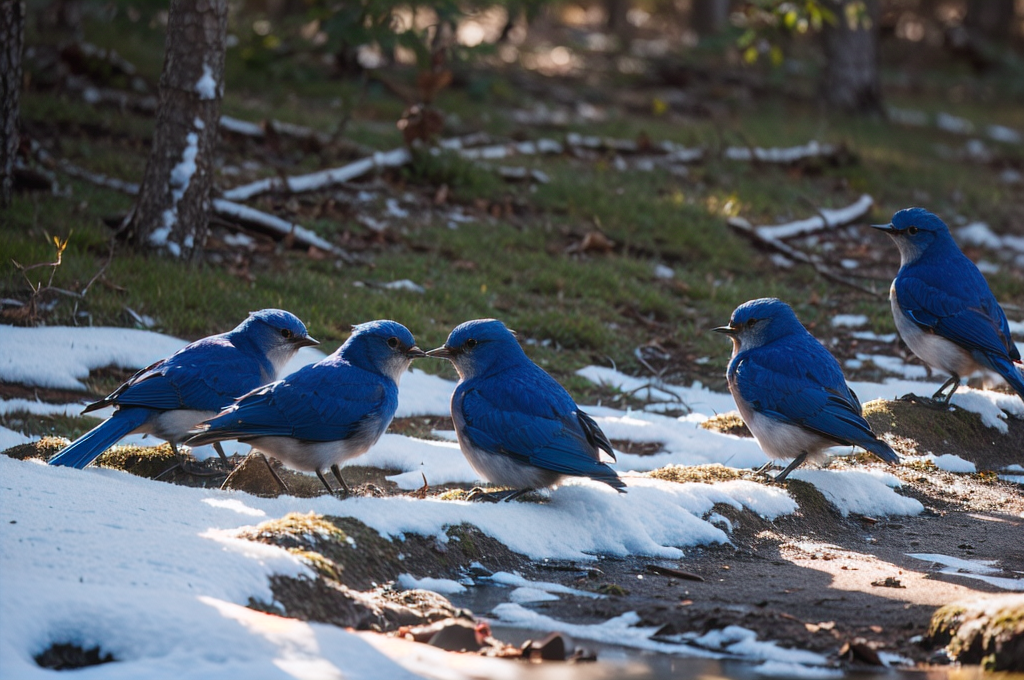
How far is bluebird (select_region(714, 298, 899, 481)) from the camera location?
6.00 metres

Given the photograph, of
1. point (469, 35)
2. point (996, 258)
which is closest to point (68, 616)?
point (996, 258)

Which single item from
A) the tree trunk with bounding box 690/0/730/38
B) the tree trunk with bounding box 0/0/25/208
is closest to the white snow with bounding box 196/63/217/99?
the tree trunk with bounding box 0/0/25/208

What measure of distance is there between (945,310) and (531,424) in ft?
12.5

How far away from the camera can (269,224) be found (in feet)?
34.0

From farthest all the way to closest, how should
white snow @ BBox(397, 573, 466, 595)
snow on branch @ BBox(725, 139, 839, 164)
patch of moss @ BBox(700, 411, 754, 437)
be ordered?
1. snow on branch @ BBox(725, 139, 839, 164)
2. patch of moss @ BBox(700, 411, 754, 437)
3. white snow @ BBox(397, 573, 466, 595)

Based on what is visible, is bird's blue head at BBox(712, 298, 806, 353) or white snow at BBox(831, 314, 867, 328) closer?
bird's blue head at BBox(712, 298, 806, 353)

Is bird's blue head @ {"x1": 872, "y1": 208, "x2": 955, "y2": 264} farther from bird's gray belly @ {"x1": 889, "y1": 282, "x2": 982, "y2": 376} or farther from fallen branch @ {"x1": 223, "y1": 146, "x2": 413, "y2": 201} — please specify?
fallen branch @ {"x1": 223, "y1": 146, "x2": 413, "y2": 201}

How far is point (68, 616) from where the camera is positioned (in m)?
3.42

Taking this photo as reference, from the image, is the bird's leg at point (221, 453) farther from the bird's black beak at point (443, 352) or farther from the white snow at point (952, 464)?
the white snow at point (952, 464)

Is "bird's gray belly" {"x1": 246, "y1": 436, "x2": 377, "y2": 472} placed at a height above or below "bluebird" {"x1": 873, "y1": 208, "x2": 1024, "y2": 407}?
below

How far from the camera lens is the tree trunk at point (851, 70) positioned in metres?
19.5

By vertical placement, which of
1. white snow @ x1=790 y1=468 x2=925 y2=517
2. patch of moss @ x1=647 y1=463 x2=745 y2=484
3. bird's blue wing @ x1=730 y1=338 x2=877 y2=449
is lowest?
white snow @ x1=790 y1=468 x2=925 y2=517

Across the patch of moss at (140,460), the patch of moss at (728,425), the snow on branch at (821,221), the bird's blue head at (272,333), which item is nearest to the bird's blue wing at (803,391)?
the patch of moss at (728,425)

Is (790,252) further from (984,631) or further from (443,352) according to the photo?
(984,631)
